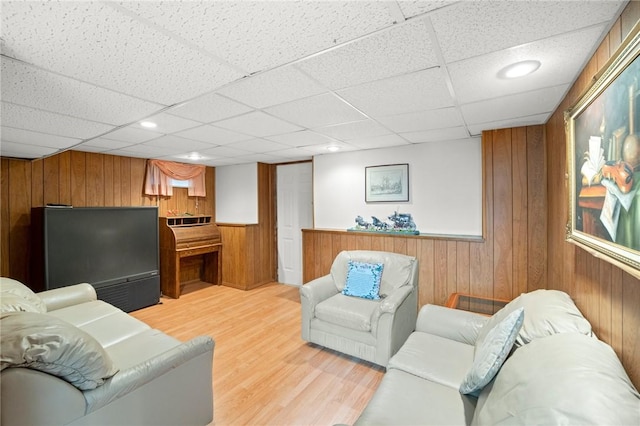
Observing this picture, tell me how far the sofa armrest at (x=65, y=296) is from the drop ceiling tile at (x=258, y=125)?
2218 millimetres

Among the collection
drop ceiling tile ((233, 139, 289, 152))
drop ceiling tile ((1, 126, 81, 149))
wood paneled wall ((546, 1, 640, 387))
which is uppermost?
drop ceiling tile ((233, 139, 289, 152))

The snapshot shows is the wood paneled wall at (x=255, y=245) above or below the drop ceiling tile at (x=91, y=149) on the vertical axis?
below

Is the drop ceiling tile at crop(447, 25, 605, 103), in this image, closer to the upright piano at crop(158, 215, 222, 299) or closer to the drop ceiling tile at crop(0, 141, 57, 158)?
the drop ceiling tile at crop(0, 141, 57, 158)

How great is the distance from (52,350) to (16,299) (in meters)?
1.36

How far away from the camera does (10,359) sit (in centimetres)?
109

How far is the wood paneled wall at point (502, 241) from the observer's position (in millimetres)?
2781

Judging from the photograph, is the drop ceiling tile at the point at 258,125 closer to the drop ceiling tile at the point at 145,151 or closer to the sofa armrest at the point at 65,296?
the drop ceiling tile at the point at 145,151

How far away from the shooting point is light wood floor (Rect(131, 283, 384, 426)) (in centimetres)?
196

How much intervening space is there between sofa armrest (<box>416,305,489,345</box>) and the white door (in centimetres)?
293

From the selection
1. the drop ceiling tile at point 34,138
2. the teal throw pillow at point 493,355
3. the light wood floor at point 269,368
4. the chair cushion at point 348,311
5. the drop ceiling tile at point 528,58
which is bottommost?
the light wood floor at point 269,368

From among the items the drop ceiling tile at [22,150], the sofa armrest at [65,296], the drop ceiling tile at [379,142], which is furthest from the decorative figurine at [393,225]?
the drop ceiling tile at [22,150]

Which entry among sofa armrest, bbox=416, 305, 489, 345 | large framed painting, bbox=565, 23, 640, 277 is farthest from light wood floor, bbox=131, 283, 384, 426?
→ large framed painting, bbox=565, 23, 640, 277

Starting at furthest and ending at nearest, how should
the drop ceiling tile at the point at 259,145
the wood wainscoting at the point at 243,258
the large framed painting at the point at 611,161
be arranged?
the wood wainscoting at the point at 243,258, the drop ceiling tile at the point at 259,145, the large framed painting at the point at 611,161

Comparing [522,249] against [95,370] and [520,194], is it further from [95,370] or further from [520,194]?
[95,370]
